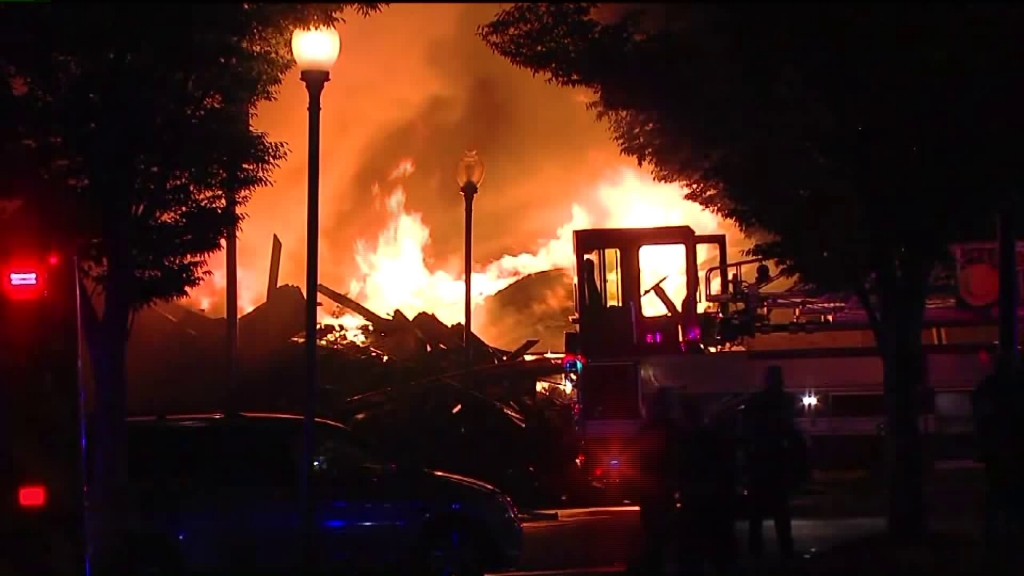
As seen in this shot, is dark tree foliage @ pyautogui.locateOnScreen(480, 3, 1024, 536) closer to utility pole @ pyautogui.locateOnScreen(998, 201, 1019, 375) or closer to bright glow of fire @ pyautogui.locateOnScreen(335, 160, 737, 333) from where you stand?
utility pole @ pyautogui.locateOnScreen(998, 201, 1019, 375)

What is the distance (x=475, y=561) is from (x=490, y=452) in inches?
286

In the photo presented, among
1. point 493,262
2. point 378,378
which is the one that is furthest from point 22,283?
point 493,262

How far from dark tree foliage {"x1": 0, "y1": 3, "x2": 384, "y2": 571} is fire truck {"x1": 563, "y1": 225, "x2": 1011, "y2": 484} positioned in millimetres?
4495

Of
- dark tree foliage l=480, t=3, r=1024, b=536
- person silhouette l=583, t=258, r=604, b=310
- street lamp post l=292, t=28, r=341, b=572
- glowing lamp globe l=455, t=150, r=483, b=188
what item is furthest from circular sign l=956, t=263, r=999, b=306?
street lamp post l=292, t=28, r=341, b=572

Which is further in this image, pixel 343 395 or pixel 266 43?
pixel 343 395

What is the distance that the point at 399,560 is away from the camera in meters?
11.3

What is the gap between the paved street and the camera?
42.4 feet

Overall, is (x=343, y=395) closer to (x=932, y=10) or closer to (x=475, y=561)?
(x=475, y=561)

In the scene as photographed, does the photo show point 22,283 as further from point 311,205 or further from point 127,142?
point 127,142

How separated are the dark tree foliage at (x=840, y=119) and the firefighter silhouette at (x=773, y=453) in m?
0.99

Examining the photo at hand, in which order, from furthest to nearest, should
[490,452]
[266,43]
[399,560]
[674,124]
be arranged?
[490,452]
[266,43]
[399,560]
[674,124]

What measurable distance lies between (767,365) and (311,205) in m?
5.80

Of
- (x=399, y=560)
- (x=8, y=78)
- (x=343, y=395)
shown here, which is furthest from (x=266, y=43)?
(x=343, y=395)

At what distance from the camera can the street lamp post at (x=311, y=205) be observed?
32.9 feet
